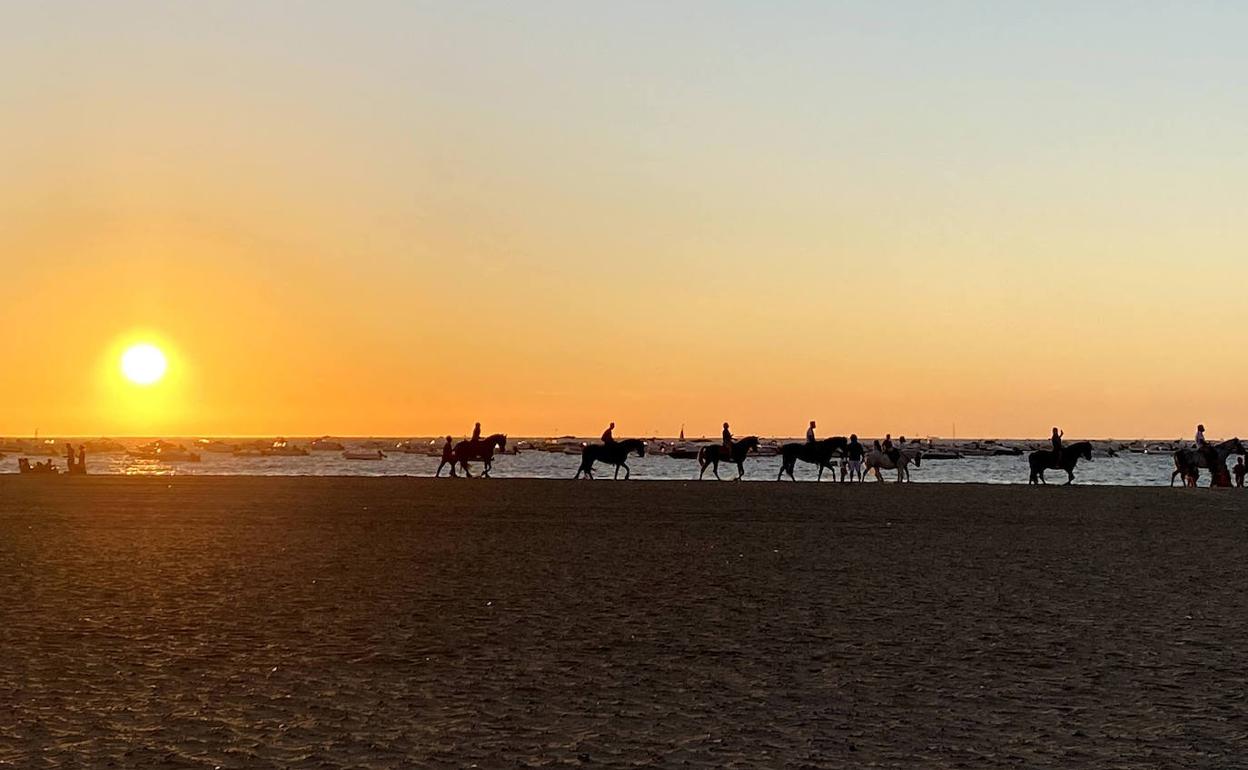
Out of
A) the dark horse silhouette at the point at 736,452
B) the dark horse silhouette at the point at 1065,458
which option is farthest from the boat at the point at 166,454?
the dark horse silhouette at the point at 1065,458

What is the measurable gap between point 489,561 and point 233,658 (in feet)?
27.4

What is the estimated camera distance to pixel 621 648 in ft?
38.7

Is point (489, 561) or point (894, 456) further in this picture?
point (894, 456)

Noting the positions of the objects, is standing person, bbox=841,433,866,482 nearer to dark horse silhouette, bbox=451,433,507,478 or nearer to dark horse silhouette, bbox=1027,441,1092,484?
dark horse silhouette, bbox=1027,441,1092,484

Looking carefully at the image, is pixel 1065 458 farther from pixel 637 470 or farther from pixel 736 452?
pixel 637 470

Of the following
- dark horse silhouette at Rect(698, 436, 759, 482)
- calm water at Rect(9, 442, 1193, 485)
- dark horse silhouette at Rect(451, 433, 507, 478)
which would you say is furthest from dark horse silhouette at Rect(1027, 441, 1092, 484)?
dark horse silhouette at Rect(451, 433, 507, 478)

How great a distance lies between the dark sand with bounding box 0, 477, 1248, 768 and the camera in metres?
8.33

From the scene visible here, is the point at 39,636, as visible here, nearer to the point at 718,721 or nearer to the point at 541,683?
→ the point at 541,683

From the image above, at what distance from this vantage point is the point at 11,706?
9367mm

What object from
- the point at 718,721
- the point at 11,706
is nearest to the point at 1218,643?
the point at 718,721

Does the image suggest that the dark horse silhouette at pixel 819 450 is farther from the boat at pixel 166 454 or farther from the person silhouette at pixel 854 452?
the boat at pixel 166 454

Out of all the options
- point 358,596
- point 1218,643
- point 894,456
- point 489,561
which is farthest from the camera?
point 894,456

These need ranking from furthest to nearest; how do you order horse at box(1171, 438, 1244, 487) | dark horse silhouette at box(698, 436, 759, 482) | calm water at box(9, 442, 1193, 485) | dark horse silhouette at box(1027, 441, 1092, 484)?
1. calm water at box(9, 442, 1193, 485)
2. dark horse silhouette at box(698, 436, 759, 482)
3. dark horse silhouette at box(1027, 441, 1092, 484)
4. horse at box(1171, 438, 1244, 487)

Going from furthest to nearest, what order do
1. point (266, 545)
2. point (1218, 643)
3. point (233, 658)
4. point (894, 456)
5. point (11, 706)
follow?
Answer: point (894, 456) → point (266, 545) → point (1218, 643) → point (233, 658) → point (11, 706)
